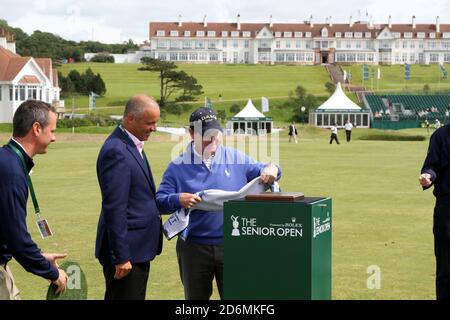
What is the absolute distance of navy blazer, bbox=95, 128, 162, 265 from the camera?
6.28 metres

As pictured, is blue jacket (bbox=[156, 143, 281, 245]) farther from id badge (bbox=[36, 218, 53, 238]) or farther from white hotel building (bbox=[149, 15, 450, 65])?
white hotel building (bbox=[149, 15, 450, 65])

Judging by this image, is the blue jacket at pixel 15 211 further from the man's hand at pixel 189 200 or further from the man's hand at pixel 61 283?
the man's hand at pixel 189 200

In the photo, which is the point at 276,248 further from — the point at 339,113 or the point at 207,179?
the point at 339,113

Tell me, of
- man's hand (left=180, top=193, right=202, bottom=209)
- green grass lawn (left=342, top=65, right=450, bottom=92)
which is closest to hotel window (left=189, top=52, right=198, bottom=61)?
green grass lawn (left=342, top=65, right=450, bottom=92)

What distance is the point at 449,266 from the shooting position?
7473 millimetres

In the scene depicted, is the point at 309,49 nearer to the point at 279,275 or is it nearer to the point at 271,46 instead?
the point at 271,46

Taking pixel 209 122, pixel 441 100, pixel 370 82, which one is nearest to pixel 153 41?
pixel 370 82

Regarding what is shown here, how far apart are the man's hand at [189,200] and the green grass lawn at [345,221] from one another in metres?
3.31

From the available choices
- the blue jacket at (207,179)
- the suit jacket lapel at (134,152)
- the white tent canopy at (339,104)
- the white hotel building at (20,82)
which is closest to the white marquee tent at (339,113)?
the white tent canopy at (339,104)

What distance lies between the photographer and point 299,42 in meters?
179

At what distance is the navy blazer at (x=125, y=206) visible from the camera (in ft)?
20.6

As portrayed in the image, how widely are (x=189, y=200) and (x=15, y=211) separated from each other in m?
1.59

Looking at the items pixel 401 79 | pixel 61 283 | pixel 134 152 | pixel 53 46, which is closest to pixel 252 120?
pixel 134 152
